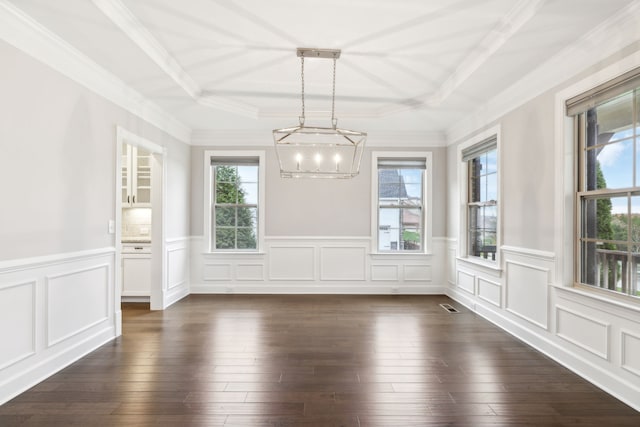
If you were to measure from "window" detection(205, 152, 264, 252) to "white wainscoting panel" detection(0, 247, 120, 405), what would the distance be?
2.38 meters

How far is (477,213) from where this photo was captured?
5.22 metres

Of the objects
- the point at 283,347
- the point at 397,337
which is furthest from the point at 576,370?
the point at 283,347

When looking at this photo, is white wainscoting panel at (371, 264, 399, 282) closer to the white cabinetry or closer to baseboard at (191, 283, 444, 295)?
baseboard at (191, 283, 444, 295)

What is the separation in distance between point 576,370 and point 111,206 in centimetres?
440

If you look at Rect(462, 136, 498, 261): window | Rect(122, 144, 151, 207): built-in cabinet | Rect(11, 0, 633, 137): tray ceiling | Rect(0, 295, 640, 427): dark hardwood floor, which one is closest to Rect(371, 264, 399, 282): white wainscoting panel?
Rect(462, 136, 498, 261): window

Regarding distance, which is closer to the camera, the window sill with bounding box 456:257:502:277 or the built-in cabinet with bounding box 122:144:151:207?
the window sill with bounding box 456:257:502:277

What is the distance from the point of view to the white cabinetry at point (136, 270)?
17.5 ft

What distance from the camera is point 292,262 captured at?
6203mm

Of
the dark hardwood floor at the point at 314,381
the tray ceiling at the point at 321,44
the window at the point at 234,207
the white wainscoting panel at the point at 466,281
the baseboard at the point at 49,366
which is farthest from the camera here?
the window at the point at 234,207

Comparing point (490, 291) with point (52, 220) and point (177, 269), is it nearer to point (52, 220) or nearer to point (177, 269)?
point (177, 269)

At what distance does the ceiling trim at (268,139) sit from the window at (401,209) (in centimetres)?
40

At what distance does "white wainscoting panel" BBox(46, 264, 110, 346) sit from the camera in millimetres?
3068

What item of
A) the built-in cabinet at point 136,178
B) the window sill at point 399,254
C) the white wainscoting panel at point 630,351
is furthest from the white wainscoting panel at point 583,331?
the built-in cabinet at point 136,178

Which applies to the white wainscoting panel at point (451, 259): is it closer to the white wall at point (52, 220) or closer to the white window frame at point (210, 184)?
the white window frame at point (210, 184)
